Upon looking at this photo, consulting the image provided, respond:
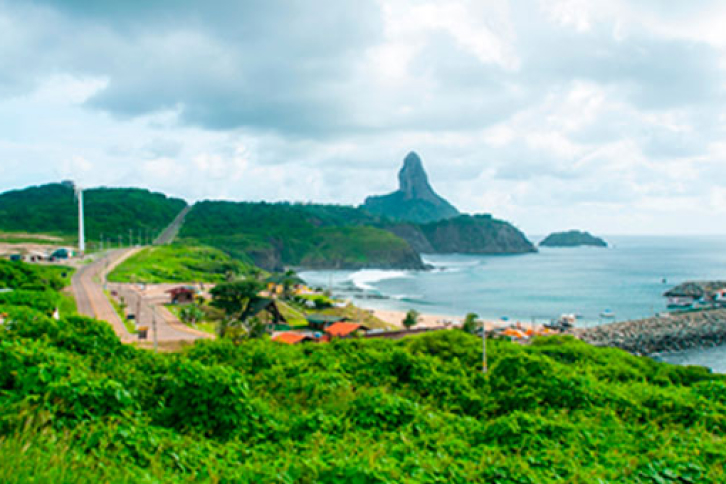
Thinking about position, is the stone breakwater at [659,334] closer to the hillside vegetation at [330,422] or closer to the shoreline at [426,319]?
the shoreline at [426,319]

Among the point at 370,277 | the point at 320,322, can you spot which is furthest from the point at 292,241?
the point at 320,322

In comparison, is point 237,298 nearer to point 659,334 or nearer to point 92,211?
point 659,334

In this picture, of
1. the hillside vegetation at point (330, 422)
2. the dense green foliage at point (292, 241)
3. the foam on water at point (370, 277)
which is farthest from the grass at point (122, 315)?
the dense green foliage at point (292, 241)

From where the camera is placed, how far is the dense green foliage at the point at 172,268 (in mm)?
64188

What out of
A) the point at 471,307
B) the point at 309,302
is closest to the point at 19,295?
the point at 309,302

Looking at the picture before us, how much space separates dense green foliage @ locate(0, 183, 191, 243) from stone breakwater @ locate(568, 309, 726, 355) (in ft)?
327

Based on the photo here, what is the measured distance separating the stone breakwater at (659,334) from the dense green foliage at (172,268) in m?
47.1

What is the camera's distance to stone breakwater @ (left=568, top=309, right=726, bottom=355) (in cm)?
4547

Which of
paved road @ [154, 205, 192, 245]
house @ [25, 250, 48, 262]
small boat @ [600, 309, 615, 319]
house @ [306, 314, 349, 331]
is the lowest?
small boat @ [600, 309, 615, 319]

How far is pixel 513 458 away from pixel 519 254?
20161 cm

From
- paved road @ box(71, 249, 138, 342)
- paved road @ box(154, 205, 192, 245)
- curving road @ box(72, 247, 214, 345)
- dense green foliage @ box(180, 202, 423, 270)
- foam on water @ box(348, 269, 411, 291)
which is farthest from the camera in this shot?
dense green foliage @ box(180, 202, 423, 270)

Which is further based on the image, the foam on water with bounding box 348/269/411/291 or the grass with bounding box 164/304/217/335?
the foam on water with bounding box 348/269/411/291

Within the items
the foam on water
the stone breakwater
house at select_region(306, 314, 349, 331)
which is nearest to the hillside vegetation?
house at select_region(306, 314, 349, 331)

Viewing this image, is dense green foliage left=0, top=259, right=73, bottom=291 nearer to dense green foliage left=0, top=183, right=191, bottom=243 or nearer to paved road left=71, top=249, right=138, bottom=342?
paved road left=71, top=249, right=138, bottom=342
